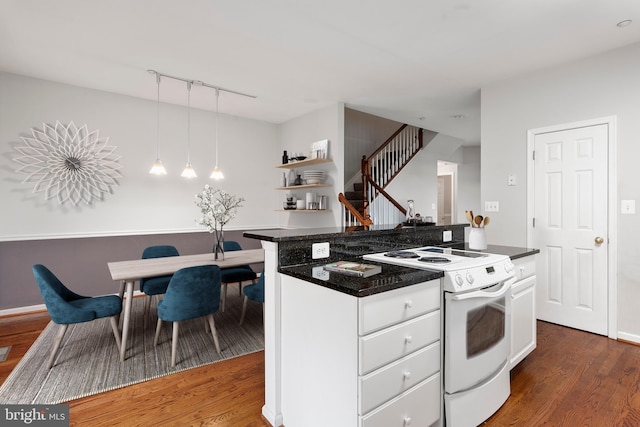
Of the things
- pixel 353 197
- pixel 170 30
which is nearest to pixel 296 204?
pixel 353 197

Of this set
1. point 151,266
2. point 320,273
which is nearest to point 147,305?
point 151,266

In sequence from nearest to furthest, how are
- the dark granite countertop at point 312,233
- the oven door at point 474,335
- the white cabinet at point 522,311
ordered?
1. the oven door at point 474,335
2. the dark granite countertop at point 312,233
3. the white cabinet at point 522,311

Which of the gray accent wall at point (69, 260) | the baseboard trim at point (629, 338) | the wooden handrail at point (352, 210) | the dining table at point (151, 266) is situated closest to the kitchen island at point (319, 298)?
the dining table at point (151, 266)

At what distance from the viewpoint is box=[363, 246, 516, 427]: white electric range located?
165 centimetres

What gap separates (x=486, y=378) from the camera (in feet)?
5.97

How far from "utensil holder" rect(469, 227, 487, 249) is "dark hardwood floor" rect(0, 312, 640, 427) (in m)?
0.95

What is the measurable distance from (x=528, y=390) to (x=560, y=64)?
10.1 feet

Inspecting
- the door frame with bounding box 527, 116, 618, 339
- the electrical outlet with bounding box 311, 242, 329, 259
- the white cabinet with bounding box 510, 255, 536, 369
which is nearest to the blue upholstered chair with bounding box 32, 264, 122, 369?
the electrical outlet with bounding box 311, 242, 329, 259

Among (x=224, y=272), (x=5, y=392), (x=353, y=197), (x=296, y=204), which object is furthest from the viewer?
(x=353, y=197)

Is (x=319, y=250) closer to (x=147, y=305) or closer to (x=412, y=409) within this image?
(x=412, y=409)

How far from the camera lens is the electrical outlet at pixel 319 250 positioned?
1895 mm

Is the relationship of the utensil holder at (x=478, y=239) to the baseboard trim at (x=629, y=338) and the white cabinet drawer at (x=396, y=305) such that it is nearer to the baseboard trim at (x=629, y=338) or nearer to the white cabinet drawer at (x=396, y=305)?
the white cabinet drawer at (x=396, y=305)

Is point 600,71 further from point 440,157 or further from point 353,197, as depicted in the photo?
point 440,157

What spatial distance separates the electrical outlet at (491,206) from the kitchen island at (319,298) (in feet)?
7.21
